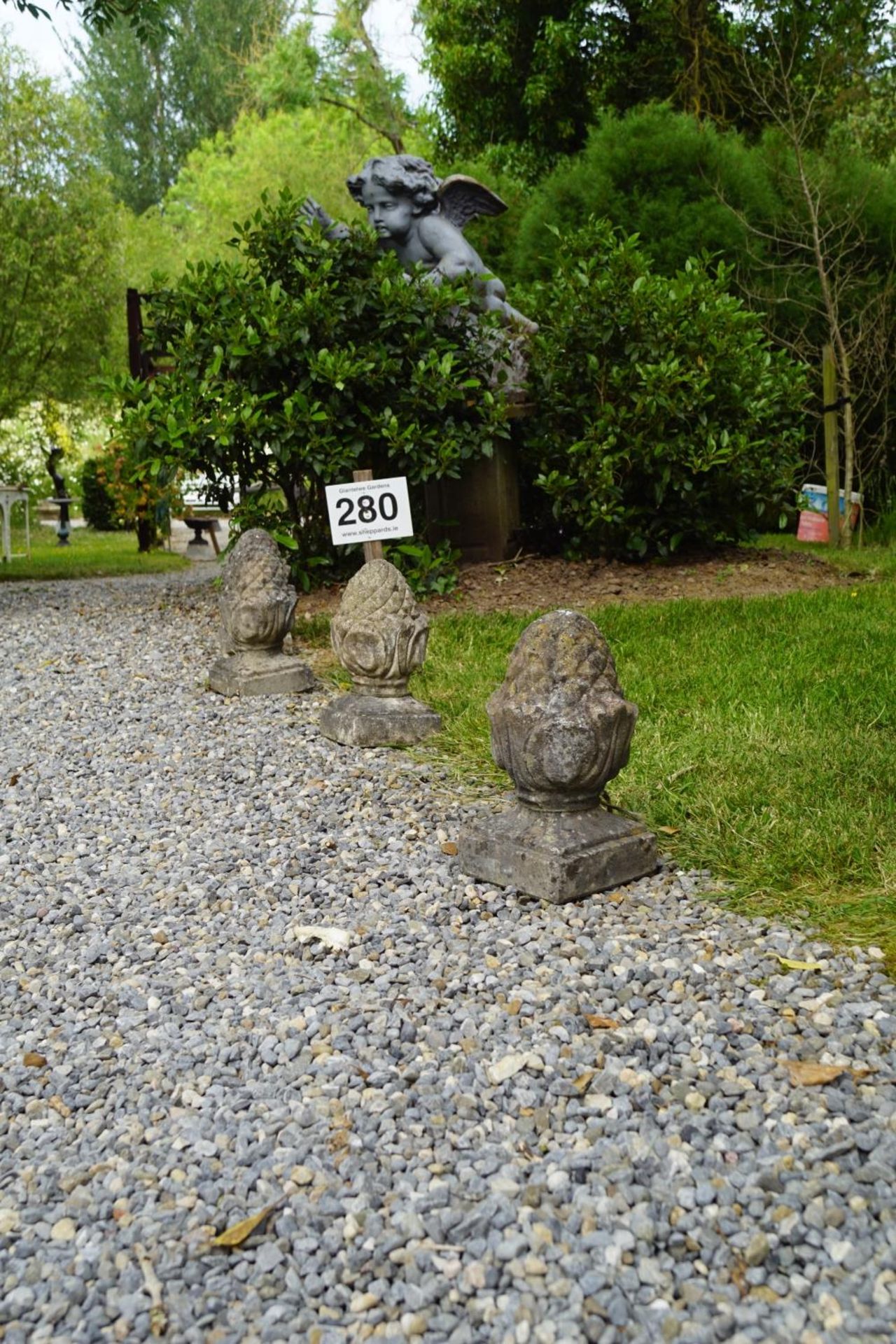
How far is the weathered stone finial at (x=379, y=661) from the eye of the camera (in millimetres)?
4719

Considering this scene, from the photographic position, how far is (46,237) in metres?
12.3

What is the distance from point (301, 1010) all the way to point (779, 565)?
5907mm

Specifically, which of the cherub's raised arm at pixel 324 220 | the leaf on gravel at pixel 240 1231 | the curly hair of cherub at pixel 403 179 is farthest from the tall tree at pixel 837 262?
the leaf on gravel at pixel 240 1231

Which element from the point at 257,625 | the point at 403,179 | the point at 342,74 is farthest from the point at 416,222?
the point at 342,74

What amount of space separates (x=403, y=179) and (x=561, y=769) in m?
5.84

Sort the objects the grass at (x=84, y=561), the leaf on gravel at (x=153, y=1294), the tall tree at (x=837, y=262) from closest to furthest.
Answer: the leaf on gravel at (x=153, y=1294), the tall tree at (x=837, y=262), the grass at (x=84, y=561)

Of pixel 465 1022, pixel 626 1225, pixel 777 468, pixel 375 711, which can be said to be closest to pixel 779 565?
pixel 777 468

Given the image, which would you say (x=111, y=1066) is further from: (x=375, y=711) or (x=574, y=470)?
(x=574, y=470)

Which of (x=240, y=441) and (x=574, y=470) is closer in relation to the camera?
(x=240, y=441)

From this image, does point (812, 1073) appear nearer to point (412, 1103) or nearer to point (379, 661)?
point (412, 1103)

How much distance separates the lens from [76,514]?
23.4m

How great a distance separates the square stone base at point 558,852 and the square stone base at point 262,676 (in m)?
2.30

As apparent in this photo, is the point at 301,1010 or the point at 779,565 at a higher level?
the point at 779,565

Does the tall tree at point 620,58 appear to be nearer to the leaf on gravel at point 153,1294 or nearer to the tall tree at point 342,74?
the tall tree at point 342,74
